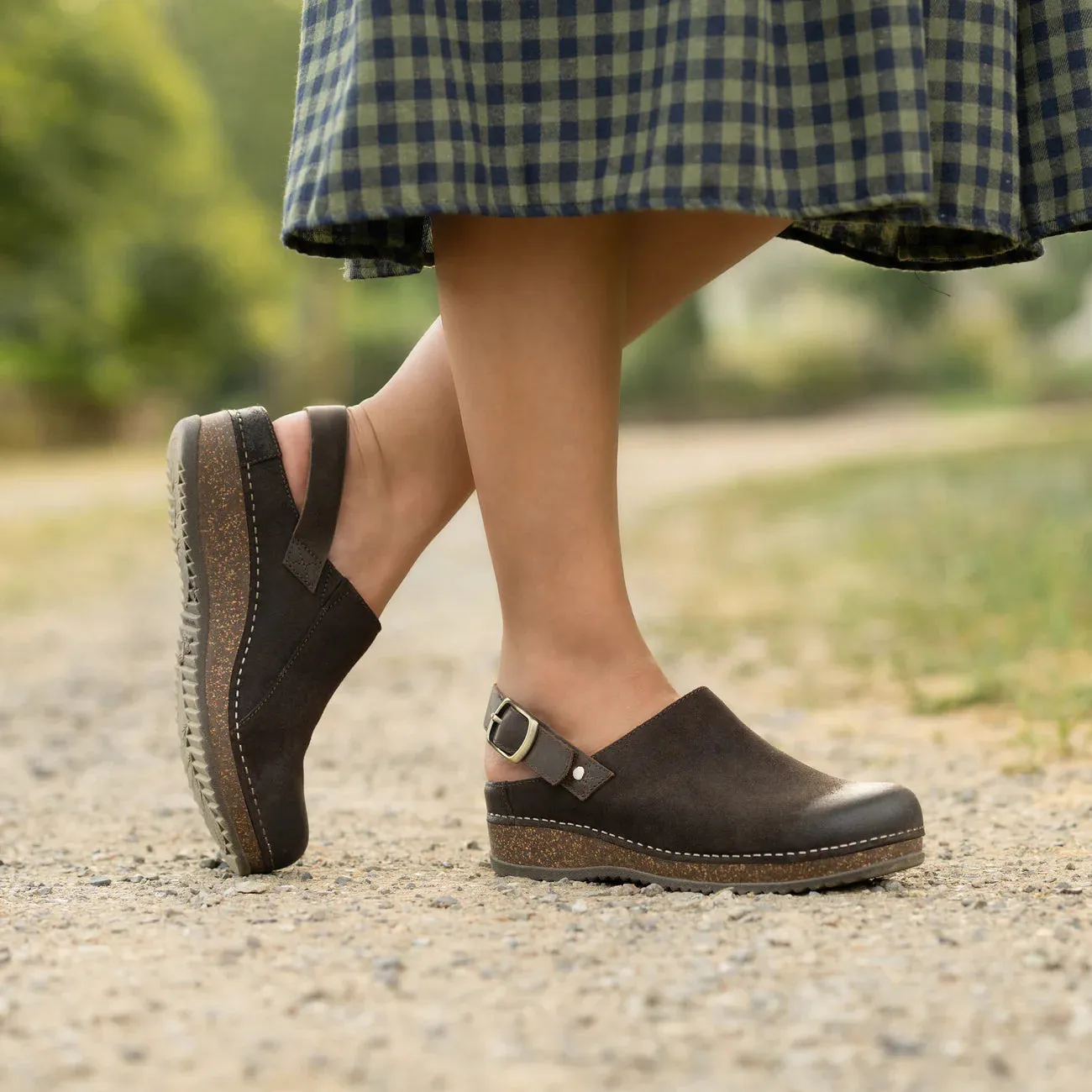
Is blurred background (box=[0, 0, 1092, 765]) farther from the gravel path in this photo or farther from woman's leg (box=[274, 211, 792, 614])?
the gravel path

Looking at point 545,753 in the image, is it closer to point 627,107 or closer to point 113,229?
point 627,107

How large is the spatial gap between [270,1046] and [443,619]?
2980 millimetres

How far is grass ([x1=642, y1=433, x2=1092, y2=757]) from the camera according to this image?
2400 mm

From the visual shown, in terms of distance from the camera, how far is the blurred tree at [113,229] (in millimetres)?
11531

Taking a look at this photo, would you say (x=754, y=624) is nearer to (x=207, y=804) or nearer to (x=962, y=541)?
(x=962, y=541)

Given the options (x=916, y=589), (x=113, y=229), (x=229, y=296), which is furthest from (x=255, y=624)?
(x=229, y=296)

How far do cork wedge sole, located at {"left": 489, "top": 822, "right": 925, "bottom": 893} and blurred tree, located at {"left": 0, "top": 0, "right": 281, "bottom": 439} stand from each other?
37.4 feet

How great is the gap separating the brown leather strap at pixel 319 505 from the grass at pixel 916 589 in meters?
1.14

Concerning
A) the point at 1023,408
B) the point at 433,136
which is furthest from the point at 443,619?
the point at 1023,408

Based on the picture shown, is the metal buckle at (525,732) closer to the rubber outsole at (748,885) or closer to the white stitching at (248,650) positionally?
the rubber outsole at (748,885)

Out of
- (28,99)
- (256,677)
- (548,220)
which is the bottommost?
(256,677)

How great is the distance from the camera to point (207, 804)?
114 centimetres

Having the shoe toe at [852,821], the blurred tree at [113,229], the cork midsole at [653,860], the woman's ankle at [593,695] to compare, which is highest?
the blurred tree at [113,229]

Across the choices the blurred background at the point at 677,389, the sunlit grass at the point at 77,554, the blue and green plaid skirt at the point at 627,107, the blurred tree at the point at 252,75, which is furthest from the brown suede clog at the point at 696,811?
the blurred tree at the point at 252,75
